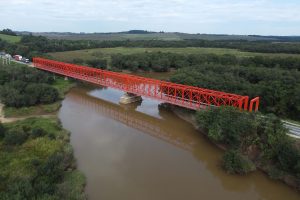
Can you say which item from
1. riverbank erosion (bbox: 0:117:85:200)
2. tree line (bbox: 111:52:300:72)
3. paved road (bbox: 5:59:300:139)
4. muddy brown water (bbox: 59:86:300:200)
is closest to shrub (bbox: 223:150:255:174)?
muddy brown water (bbox: 59:86:300:200)

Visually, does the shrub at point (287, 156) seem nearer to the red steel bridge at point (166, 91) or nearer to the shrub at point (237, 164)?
the shrub at point (237, 164)

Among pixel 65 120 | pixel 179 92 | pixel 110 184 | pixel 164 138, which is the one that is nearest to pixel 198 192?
pixel 110 184

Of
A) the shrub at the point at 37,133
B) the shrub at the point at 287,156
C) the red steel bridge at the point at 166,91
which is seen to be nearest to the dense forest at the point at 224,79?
the red steel bridge at the point at 166,91

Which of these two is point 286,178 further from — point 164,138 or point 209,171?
point 164,138

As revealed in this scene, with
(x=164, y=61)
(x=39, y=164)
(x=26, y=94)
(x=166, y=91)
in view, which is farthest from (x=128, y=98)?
(x=164, y=61)

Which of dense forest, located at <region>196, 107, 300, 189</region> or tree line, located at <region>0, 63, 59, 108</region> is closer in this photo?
dense forest, located at <region>196, 107, 300, 189</region>

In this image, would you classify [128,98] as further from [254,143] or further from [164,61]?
[164,61]

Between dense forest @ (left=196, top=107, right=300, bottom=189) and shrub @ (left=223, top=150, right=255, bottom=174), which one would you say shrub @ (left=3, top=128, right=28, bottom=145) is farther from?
shrub @ (left=223, top=150, right=255, bottom=174)
